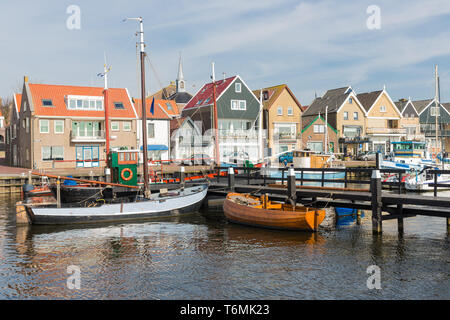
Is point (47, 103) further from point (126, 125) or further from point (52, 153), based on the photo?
point (126, 125)

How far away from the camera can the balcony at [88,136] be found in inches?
2003

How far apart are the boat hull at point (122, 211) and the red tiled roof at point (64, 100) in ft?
99.8

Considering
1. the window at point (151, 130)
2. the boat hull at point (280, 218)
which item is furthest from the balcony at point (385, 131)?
the boat hull at point (280, 218)

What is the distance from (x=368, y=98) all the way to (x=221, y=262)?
69984 millimetres

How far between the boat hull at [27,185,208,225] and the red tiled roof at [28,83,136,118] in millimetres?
30410

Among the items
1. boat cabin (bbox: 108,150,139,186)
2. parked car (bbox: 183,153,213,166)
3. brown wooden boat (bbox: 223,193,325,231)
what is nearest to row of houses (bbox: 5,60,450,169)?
parked car (bbox: 183,153,213,166)

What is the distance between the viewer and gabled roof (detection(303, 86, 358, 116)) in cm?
7306

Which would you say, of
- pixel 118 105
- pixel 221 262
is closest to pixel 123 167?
pixel 221 262

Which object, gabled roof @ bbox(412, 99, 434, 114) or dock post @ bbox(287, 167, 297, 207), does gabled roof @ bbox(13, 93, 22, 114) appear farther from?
gabled roof @ bbox(412, 99, 434, 114)

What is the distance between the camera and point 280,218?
19797 millimetres

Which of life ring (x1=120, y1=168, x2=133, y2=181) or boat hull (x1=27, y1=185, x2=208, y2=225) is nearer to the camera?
boat hull (x1=27, y1=185, x2=208, y2=225)

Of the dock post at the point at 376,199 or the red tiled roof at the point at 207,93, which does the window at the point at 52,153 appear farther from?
the dock post at the point at 376,199

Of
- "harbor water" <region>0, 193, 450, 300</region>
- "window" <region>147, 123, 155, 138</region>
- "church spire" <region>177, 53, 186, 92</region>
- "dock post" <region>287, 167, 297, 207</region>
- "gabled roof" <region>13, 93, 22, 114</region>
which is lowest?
"harbor water" <region>0, 193, 450, 300</region>

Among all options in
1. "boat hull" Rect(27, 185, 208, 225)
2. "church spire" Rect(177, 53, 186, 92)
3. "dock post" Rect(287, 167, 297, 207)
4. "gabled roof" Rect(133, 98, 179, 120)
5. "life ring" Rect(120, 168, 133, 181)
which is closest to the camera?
"dock post" Rect(287, 167, 297, 207)
